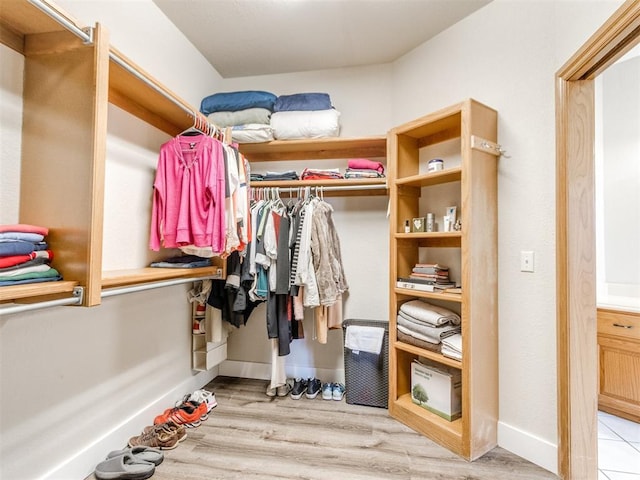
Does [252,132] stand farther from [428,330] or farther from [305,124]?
[428,330]

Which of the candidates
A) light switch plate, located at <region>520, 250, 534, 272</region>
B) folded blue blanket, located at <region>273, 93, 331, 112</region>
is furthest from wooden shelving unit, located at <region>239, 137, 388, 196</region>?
light switch plate, located at <region>520, 250, 534, 272</region>

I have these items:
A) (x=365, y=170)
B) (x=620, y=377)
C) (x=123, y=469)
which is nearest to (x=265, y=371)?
(x=123, y=469)

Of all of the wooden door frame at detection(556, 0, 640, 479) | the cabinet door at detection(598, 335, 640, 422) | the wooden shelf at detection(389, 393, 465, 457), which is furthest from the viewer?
the cabinet door at detection(598, 335, 640, 422)

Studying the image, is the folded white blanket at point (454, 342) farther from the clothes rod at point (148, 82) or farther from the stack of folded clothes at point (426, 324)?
the clothes rod at point (148, 82)

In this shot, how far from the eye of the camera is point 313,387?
2.43 m

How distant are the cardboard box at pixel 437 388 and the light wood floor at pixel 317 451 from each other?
0.20 metres

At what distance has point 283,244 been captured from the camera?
87.0 inches

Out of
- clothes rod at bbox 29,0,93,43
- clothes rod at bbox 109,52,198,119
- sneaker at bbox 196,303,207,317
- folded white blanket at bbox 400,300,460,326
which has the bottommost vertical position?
sneaker at bbox 196,303,207,317

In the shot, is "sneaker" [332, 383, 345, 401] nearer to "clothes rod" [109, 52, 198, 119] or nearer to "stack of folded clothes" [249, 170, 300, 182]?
"stack of folded clothes" [249, 170, 300, 182]

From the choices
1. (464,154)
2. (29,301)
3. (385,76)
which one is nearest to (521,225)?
(464,154)

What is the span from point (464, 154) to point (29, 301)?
210 centimetres

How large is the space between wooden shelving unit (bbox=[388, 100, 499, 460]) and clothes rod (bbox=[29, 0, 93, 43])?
1.73m

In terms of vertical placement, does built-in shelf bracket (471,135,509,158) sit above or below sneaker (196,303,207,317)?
above

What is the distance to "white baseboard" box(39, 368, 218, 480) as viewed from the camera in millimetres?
1400
